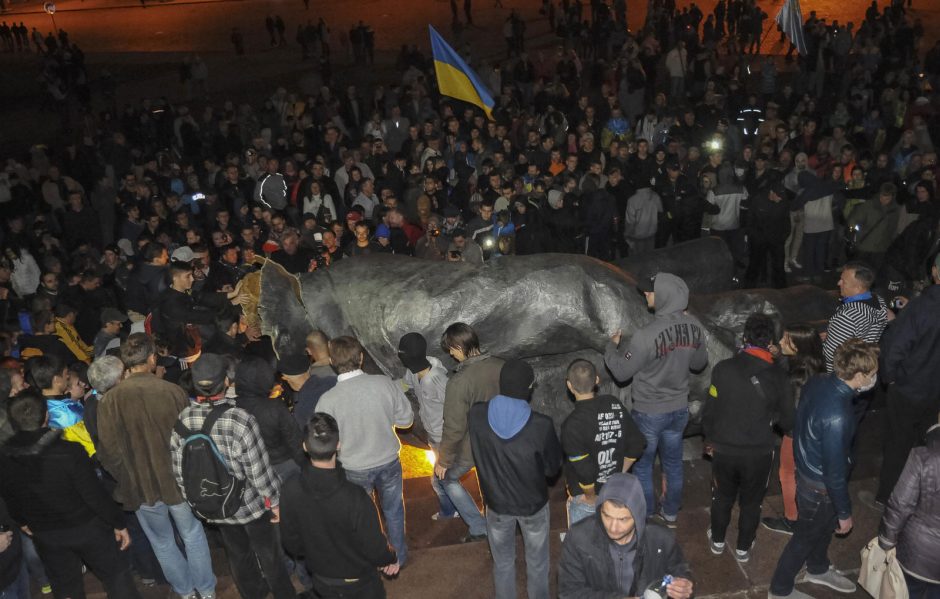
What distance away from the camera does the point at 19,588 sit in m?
5.19

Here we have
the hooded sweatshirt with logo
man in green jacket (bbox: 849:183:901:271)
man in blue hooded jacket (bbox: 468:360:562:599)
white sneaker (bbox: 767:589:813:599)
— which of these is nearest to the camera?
man in blue hooded jacket (bbox: 468:360:562:599)

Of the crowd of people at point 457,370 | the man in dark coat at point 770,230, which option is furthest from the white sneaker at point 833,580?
the man in dark coat at point 770,230

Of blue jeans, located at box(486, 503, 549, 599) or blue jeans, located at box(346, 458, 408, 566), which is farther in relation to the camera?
blue jeans, located at box(346, 458, 408, 566)

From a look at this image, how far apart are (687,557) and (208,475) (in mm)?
3186

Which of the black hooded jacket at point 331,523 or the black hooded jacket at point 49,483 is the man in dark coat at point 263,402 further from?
the black hooded jacket at point 49,483

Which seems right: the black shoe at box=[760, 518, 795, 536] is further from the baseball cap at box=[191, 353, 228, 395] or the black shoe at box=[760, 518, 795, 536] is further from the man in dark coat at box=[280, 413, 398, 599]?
the baseball cap at box=[191, 353, 228, 395]

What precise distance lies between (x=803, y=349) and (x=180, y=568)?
4428mm

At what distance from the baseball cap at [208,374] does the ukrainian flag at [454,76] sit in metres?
6.59

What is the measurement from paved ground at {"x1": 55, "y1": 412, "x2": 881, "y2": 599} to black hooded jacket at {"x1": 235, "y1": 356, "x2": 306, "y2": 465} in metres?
1.32

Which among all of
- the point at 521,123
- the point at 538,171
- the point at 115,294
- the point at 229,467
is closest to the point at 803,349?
the point at 229,467

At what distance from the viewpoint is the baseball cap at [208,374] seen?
15.5 ft

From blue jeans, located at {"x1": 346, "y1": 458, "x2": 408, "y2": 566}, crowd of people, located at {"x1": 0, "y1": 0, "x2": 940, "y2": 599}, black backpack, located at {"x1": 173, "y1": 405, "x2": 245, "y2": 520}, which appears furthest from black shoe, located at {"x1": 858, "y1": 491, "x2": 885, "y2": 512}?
black backpack, located at {"x1": 173, "y1": 405, "x2": 245, "y2": 520}

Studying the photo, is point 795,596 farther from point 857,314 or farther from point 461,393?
point 461,393

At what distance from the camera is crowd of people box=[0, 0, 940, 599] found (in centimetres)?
471
